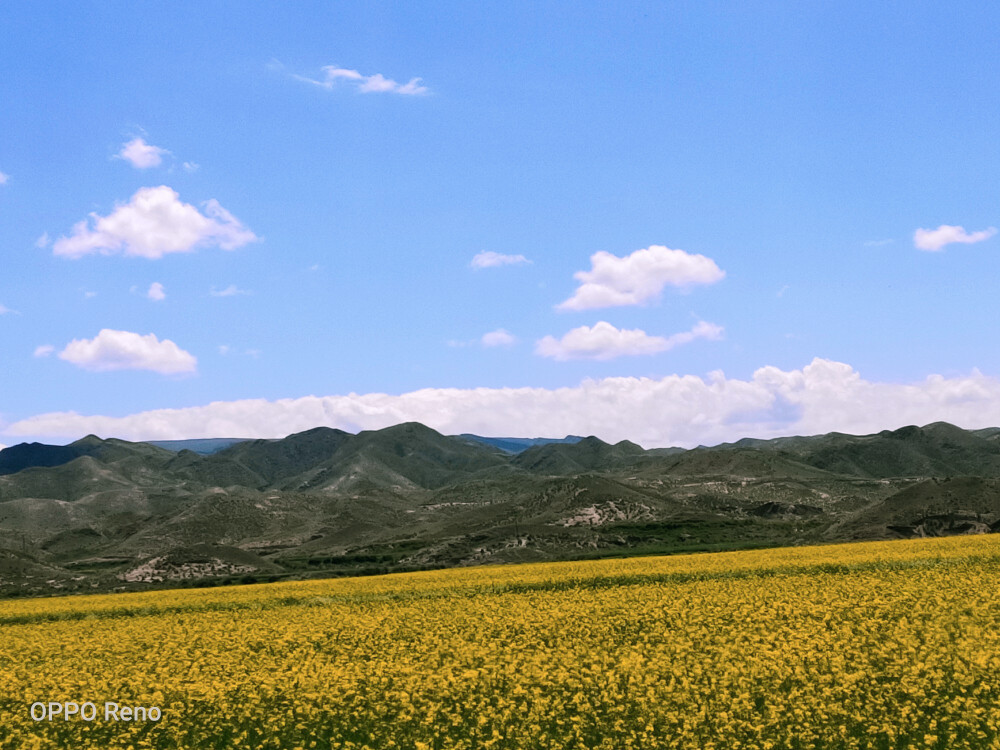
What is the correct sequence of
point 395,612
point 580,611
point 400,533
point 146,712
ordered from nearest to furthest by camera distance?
point 146,712, point 580,611, point 395,612, point 400,533

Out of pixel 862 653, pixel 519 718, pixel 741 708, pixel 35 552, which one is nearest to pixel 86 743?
pixel 519 718

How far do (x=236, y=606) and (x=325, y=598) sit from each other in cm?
477

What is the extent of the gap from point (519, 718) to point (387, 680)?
4.78 meters

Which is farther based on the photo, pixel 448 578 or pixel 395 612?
pixel 448 578

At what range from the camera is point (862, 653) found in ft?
70.7

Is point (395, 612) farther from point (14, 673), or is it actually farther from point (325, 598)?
point (14, 673)

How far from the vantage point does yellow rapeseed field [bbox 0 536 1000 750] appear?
17797 mm

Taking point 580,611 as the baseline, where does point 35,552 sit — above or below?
below

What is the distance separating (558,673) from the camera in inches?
826

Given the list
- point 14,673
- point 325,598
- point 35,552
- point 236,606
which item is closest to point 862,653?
point 14,673

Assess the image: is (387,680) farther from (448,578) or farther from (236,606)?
(448,578)

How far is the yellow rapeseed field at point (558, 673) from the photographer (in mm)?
17797

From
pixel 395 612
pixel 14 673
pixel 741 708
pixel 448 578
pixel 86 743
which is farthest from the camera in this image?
pixel 448 578

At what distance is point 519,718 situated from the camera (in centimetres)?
1856
